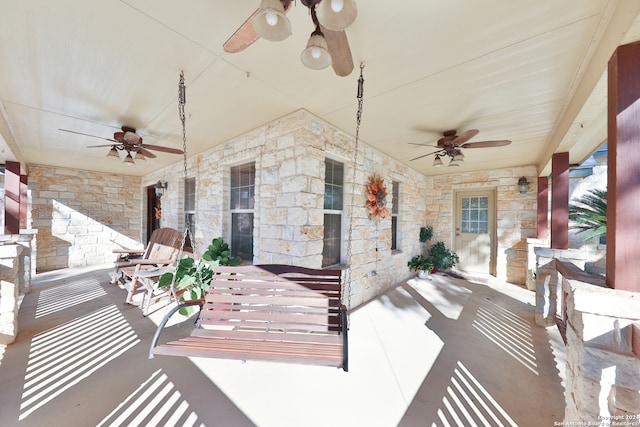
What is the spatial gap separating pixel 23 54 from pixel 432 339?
406 centimetres

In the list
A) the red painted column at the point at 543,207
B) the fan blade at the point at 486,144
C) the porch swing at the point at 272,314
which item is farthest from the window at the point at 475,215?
the porch swing at the point at 272,314

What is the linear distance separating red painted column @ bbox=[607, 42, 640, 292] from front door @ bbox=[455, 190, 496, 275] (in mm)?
4353

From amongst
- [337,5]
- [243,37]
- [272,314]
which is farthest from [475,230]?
[243,37]

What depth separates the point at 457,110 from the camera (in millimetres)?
2322

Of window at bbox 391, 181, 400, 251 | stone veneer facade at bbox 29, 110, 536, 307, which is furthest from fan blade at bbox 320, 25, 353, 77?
window at bbox 391, 181, 400, 251

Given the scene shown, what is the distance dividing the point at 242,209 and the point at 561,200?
421 cm

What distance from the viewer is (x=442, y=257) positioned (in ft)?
16.5

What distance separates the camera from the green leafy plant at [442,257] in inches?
196

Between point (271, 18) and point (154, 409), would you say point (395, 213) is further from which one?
point (154, 409)

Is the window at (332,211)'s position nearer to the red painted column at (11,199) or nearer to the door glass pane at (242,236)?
the door glass pane at (242,236)

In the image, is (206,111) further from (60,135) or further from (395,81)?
(60,135)

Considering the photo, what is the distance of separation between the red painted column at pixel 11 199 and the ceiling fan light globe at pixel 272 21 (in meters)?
5.08

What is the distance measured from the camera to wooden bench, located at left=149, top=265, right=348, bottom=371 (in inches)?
54.4

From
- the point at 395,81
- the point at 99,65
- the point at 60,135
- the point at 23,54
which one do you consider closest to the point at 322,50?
the point at 395,81
